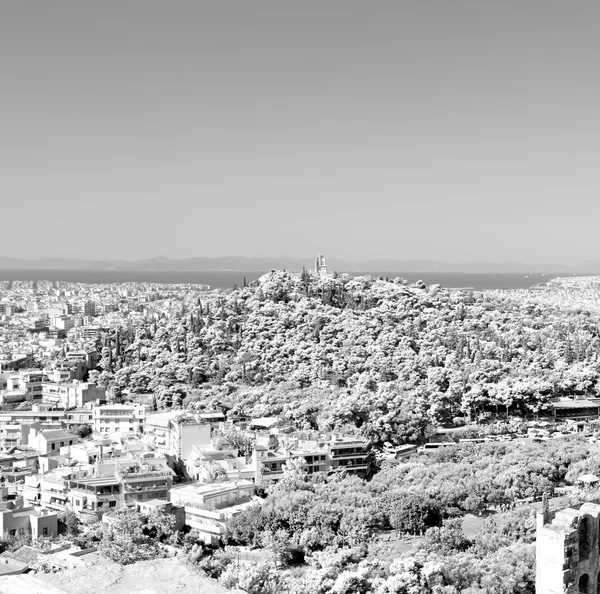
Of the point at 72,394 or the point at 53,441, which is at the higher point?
the point at 72,394

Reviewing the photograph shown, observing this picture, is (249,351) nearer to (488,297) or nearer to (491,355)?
(491,355)

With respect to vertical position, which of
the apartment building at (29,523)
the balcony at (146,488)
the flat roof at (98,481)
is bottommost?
the apartment building at (29,523)

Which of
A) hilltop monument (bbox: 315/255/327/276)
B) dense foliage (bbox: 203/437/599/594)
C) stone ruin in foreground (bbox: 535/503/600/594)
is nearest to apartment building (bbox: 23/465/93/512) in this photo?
dense foliage (bbox: 203/437/599/594)

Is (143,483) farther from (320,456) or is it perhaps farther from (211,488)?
(320,456)

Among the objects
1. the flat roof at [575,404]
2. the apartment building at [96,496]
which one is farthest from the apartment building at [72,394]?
the flat roof at [575,404]

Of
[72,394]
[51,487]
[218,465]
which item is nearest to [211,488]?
[218,465]

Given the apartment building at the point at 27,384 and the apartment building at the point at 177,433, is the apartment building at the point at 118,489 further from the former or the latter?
the apartment building at the point at 27,384
